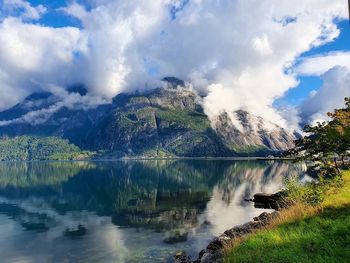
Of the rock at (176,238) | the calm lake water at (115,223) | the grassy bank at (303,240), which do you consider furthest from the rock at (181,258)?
the grassy bank at (303,240)

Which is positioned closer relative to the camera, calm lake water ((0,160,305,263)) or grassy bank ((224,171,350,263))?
grassy bank ((224,171,350,263))

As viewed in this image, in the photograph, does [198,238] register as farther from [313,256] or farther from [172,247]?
[313,256]

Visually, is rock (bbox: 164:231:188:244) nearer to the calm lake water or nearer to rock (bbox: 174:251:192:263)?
the calm lake water

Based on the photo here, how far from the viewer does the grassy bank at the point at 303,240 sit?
16984 millimetres

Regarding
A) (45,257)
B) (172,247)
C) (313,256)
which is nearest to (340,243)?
(313,256)

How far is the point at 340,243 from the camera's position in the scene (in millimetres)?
18016

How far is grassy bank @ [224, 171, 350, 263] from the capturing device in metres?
17.0

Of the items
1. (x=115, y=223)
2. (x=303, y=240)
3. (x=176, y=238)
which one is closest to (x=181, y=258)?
(x=176, y=238)

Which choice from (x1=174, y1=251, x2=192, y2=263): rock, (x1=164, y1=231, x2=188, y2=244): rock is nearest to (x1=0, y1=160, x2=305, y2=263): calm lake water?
(x1=164, y1=231, x2=188, y2=244): rock

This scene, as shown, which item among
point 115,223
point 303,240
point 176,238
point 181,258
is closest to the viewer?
point 303,240

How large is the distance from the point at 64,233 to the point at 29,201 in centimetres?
6033

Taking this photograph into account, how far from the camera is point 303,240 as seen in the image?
19375 mm

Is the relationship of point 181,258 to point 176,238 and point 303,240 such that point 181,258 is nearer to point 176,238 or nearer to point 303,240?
point 176,238

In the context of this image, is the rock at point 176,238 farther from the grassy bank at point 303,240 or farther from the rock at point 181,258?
the grassy bank at point 303,240
